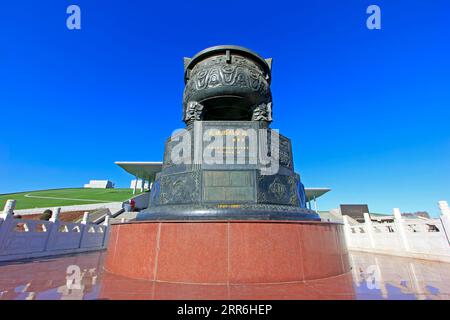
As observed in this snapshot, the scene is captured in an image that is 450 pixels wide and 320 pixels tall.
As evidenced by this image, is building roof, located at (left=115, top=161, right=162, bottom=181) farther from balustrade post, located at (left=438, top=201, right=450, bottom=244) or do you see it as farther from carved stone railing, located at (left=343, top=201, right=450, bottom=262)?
balustrade post, located at (left=438, top=201, right=450, bottom=244)

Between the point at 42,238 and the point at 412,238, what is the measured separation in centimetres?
1288

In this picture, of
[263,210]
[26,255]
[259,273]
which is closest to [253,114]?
[263,210]

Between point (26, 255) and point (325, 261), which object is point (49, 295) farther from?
point (26, 255)

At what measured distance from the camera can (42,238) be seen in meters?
7.59

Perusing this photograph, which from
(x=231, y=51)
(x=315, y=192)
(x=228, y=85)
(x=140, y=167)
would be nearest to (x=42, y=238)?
(x=228, y=85)

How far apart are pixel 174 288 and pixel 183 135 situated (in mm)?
3361

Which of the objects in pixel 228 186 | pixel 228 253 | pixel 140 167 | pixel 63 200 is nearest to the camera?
pixel 228 253

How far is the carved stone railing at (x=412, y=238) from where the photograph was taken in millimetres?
6453

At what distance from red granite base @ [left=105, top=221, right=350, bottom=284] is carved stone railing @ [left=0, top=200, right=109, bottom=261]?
551 cm

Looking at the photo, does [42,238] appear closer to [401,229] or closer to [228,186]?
[228,186]

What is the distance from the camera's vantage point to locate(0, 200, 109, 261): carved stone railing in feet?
21.1

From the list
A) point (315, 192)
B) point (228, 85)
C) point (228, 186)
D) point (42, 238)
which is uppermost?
point (315, 192)

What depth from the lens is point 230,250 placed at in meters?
3.13

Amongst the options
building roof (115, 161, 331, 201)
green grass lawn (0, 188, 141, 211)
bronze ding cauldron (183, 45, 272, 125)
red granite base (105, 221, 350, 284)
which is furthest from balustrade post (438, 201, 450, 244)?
green grass lawn (0, 188, 141, 211)
